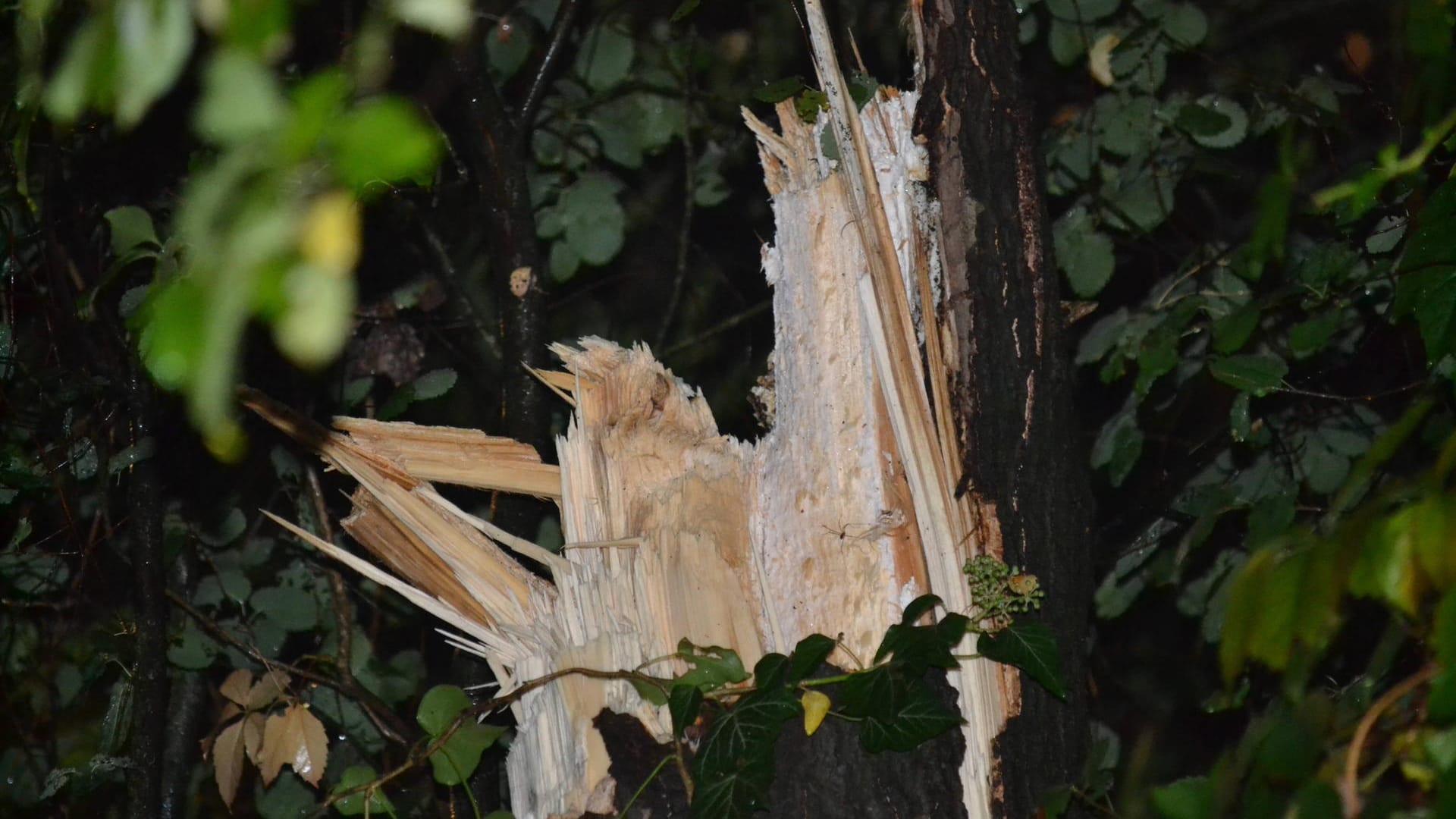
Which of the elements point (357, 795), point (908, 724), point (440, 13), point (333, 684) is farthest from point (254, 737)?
point (440, 13)

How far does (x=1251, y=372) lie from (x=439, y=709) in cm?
124

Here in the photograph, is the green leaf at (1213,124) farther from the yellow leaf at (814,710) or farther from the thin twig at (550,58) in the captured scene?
the yellow leaf at (814,710)

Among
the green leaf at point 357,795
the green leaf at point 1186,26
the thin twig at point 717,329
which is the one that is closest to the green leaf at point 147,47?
the green leaf at point 357,795

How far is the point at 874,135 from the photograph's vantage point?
1468 mm

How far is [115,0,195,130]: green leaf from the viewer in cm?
59

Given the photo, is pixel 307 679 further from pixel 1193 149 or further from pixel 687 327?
pixel 1193 149

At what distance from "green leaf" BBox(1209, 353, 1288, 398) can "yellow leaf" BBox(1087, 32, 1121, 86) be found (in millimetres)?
781

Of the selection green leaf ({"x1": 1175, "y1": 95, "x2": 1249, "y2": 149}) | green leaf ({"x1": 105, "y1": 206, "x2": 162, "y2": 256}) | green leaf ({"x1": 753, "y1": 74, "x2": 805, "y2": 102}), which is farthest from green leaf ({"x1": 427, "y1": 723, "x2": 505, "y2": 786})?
green leaf ({"x1": 1175, "y1": 95, "x2": 1249, "y2": 149})

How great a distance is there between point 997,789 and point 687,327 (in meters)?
1.71

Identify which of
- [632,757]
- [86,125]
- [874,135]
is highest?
[86,125]

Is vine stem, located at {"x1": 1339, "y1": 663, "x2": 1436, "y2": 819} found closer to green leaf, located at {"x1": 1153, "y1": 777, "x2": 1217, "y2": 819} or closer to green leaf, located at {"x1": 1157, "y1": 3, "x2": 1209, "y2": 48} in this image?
green leaf, located at {"x1": 1153, "y1": 777, "x2": 1217, "y2": 819}

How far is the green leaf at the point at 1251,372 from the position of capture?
1.63 metres

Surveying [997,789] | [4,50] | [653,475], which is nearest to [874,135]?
[653,475]

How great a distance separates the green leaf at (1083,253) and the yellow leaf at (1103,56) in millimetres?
304
